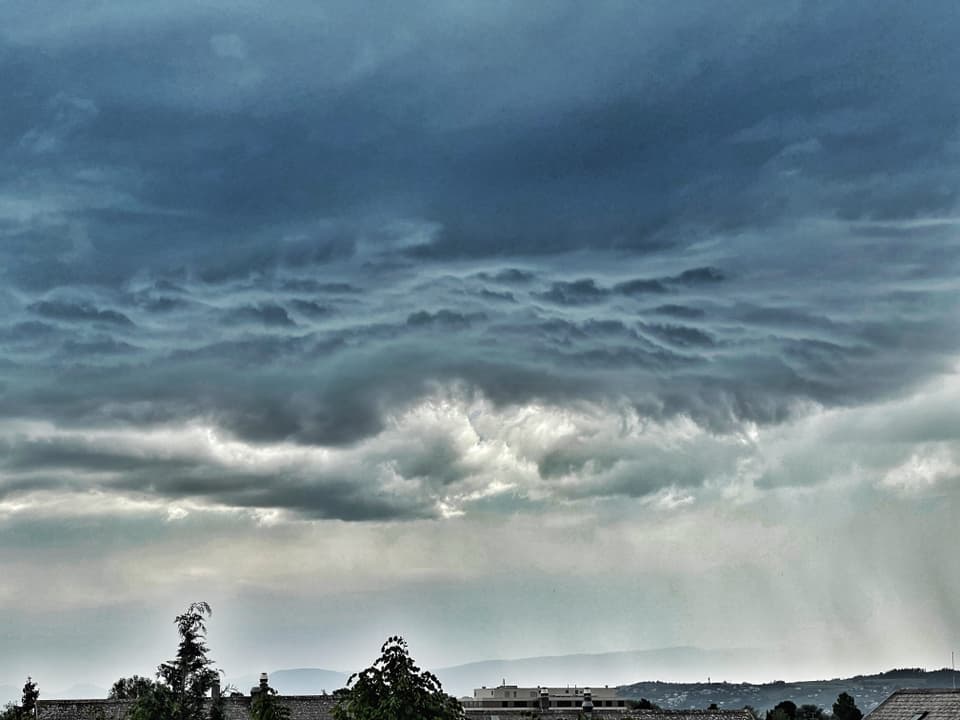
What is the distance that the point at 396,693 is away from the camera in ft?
144

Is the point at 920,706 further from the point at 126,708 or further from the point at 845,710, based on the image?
the point at 845,710

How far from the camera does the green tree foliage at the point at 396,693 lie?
4369cm

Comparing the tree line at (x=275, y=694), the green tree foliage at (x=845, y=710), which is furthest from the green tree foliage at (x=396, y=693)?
the green tree foliage at (x=845, y=710)

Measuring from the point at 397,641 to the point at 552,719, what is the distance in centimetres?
6780

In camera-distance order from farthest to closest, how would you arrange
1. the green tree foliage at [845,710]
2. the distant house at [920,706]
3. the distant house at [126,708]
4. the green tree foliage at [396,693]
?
the green tree foliage at [845,710] < the distant house at [126,708] < the distant house at [920,706] < the green tree foliage at [396,693]

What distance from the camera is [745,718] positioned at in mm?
103250

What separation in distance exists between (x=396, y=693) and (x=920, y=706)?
50307mm

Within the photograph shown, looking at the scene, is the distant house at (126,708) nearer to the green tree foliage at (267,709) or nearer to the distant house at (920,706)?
the green tree foliage at (267,709)

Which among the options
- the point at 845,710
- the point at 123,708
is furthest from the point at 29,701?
the point at 845,710

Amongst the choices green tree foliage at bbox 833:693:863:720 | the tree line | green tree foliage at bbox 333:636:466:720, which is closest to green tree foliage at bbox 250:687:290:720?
the tree line

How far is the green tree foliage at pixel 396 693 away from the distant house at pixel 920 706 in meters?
46.1

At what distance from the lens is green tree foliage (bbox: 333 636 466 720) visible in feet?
143

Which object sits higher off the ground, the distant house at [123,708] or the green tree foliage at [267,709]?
the distant house at [123,708]

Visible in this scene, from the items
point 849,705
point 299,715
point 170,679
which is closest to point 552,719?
point 299,715
